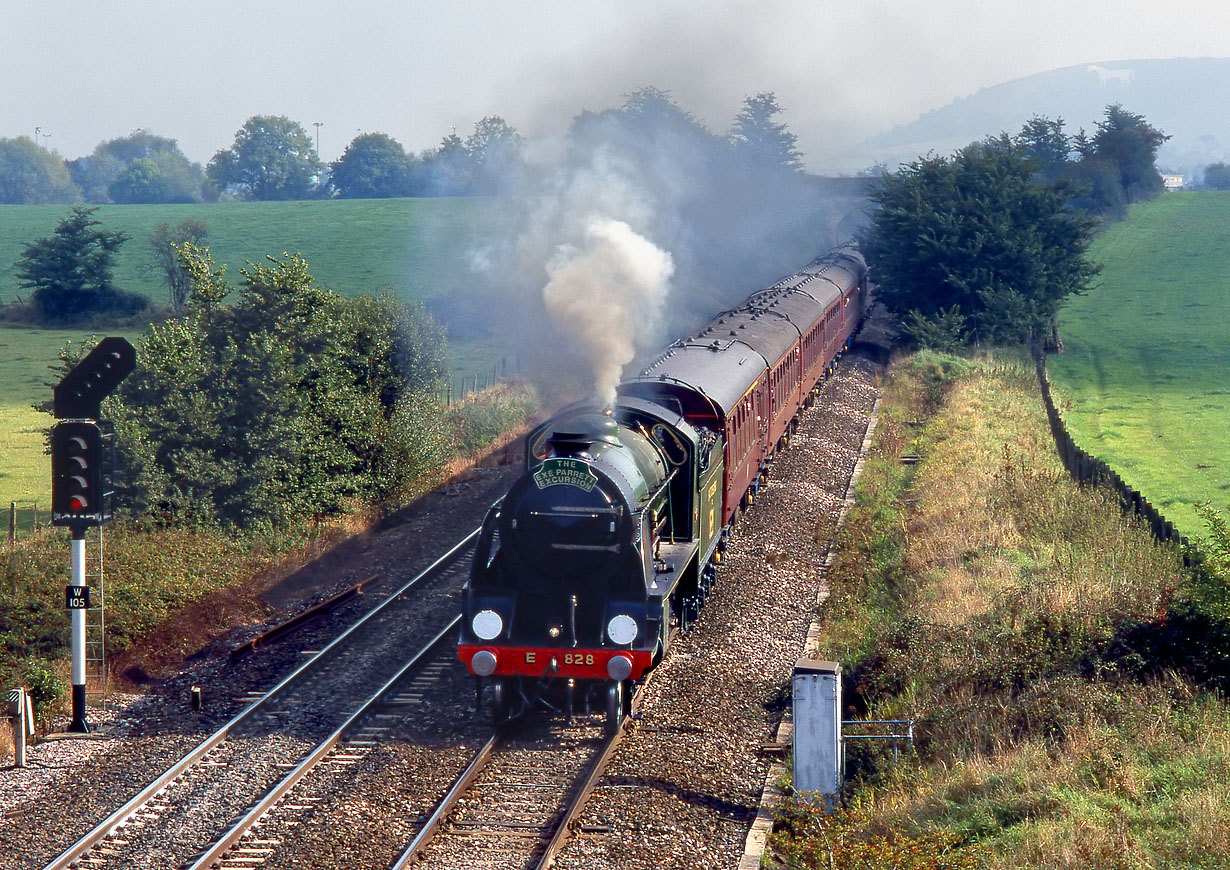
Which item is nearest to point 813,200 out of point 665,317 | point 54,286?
point 665,317

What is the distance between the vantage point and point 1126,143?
75.1 meters

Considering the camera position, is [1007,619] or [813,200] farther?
[813,200]

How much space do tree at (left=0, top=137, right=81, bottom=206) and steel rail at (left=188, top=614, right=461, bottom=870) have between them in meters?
145

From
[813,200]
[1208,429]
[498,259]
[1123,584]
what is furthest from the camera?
[813,200]

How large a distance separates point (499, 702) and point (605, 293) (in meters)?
8.22

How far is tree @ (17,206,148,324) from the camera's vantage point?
179ft

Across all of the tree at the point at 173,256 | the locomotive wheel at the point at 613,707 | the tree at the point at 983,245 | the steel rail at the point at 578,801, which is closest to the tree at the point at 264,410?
the locomotive wheel at the point at 613,707

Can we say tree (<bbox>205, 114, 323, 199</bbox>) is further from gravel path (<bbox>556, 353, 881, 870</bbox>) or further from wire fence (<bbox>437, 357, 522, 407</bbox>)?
gravel path (<bbox>556, 353, 881, 870</bbox>)

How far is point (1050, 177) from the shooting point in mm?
68250

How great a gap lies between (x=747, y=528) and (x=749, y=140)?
6151cm

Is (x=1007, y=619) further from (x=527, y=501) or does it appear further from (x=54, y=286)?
(x=54, y=286)

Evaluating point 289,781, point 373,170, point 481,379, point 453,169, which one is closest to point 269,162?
point 373,170

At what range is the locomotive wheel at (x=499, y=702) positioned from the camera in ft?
40.0

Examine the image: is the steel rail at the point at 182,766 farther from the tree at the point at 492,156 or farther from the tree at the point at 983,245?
the tree at the point at 983,245
